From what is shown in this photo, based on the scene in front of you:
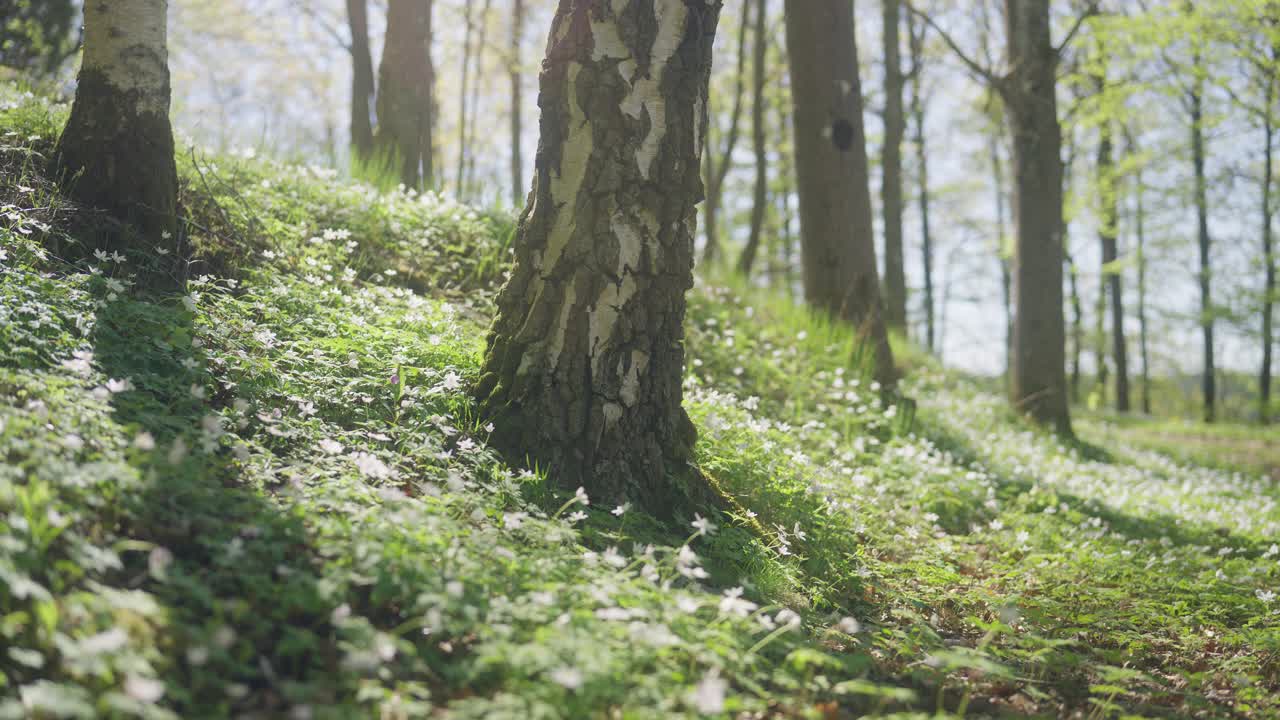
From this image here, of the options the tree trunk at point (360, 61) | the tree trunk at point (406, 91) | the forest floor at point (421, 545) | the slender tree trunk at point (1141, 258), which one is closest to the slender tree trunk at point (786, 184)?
the slender tree trunk at point (1141, 258)

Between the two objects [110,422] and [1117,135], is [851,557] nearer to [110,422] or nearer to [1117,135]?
[110,422]

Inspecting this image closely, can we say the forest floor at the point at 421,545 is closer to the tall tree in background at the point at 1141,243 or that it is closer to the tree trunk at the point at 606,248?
the tree trunk at the point at 606,248

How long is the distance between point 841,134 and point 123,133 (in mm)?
6023

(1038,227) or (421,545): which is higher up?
(1038,227)

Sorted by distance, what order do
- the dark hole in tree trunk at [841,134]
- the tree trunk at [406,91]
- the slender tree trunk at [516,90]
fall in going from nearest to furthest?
the dark hole in tree trunk at [841,134] → the tree trunk at [406,91] → the slender tree trunk at [516,90]

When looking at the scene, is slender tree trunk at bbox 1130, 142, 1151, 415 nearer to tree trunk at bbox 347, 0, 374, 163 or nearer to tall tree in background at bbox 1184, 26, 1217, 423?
tall tree in background at bbox 1184, 26, 1217, 423

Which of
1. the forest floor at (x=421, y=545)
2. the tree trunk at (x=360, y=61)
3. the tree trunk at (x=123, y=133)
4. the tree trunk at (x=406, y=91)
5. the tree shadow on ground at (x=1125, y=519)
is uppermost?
the tree trunk at (x=360, y=61)

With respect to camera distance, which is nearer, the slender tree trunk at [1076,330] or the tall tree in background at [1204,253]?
the tall tree in background at [1204,253]

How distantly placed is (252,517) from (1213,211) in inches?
938

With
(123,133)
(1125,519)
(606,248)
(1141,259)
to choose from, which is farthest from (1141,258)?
(123,133)

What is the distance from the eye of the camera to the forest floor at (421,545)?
1.88 meters

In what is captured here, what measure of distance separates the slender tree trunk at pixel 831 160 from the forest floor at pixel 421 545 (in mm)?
2354

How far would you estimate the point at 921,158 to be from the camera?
21500mm

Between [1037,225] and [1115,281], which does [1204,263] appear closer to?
[1115,281]
